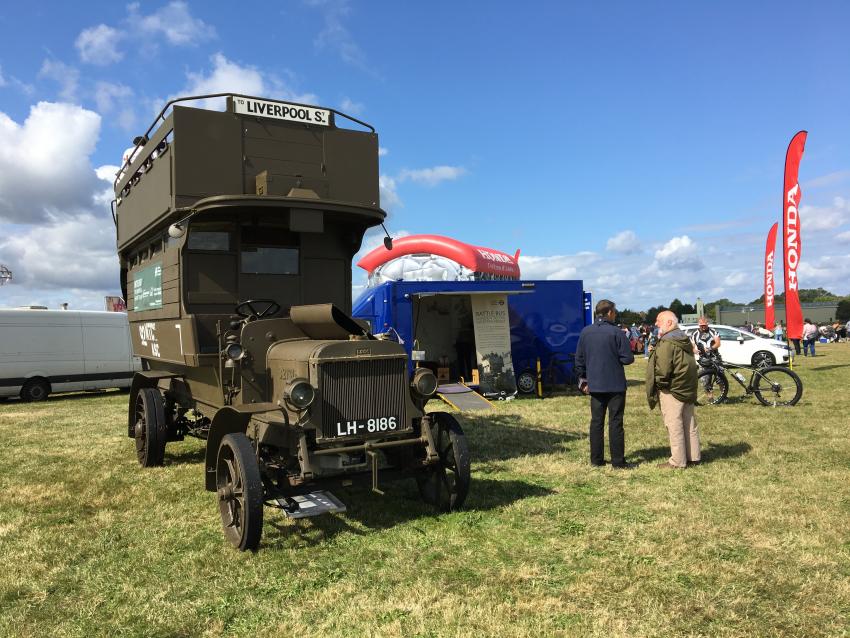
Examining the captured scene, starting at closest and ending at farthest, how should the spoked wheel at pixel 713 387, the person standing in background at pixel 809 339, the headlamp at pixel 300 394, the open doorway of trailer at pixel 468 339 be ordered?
the headlamp at pixel 300 394, the spoked wheel at pixel 713 387, the open doorway of trailer at pixel 468 339, the person standing in background at pixel 809 339

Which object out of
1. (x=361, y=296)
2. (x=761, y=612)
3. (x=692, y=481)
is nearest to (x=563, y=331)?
(x=361, y=296)

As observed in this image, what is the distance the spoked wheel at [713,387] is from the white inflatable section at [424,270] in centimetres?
959

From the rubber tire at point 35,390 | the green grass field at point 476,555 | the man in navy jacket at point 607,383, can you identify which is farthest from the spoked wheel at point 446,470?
the rubber tire at point 35,390

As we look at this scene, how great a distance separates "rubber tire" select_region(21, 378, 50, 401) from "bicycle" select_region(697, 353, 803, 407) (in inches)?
640

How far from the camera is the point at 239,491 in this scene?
465 cm

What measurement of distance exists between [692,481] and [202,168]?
5953 mm

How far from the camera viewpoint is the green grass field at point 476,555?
11.6 ft

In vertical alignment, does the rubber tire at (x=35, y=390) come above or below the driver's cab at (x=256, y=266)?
below

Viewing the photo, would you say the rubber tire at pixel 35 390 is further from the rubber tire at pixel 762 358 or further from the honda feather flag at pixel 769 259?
the honda feather flag at pixel 769 259

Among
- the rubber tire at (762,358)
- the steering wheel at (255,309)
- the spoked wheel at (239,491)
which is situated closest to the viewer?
the spoked wheel at (239,491)

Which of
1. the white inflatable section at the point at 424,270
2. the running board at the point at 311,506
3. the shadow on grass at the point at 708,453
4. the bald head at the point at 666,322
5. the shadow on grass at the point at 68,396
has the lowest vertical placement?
the shadow on grass at the point at 708,453

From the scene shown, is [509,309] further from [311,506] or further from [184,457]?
[311,506]

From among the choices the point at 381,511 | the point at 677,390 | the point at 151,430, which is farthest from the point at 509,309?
the point at 381,511

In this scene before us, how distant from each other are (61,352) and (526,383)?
1262 cm
